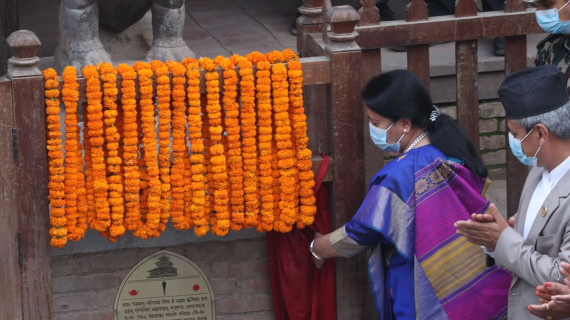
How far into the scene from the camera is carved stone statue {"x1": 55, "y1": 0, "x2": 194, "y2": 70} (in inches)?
195

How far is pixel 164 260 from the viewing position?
4.46 meters

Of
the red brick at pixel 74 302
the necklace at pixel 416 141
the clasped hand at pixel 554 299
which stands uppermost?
the necklace at pixel 416 141

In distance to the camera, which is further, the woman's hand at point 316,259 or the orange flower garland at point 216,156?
the woman's hand at point 316,259

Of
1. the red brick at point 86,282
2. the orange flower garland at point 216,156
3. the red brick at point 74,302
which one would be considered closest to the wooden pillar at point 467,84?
the orange flower garland at point 216,156

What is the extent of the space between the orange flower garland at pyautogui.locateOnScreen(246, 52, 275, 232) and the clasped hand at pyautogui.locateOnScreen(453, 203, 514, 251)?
1044mm

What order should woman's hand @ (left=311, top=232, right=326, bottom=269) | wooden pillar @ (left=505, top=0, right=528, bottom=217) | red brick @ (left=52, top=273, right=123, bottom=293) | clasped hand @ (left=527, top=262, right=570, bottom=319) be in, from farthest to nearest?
1. wooden pillar @ (left=505, top=0, right=528, bottom=217)
2. red brick @ (left=52, top=273, right=123, bottom=293)
3. woman's hand @ (left=311, top=232, right=326, bottom=269)
4. clasped hand @ (left=527, top=262, right=570, bottom=319)

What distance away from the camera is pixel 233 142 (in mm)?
4121

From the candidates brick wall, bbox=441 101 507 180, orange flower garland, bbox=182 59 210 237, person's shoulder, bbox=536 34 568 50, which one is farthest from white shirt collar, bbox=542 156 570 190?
brick wall, bbox=441 101 507 180

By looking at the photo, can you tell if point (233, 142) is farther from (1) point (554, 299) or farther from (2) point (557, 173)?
(1) point (554, 299)

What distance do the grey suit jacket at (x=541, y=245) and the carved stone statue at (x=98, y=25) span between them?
7.55ft

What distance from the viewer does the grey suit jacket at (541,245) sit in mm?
3164

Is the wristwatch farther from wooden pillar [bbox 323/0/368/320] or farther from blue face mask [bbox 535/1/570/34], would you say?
blue face mask [bbox 535/1/570/34]

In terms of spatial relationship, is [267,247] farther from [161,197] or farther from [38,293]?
[38,293]

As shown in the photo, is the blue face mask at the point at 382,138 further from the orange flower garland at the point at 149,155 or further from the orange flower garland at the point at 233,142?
the orange flower garland at the point at 149,155
